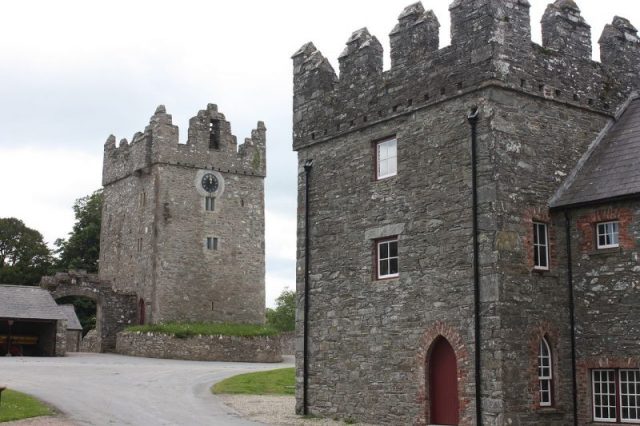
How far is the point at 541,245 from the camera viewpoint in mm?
18656

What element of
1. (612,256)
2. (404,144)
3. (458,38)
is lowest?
(612,256)

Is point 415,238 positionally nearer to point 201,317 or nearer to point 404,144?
point 404,144

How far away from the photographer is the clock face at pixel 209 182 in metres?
48.5

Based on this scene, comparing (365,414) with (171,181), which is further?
(171,181)

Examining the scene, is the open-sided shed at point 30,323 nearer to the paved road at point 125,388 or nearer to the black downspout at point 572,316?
the paved road at point 125,388

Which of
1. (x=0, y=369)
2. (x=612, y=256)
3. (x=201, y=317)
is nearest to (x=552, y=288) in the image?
(x=612, y=256)

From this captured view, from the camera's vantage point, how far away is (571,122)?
64.4 feet

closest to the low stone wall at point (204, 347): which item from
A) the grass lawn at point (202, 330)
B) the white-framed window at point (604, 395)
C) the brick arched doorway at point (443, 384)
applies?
the grass lawn at point (202, 330)

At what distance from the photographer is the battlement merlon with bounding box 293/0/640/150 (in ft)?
61.0

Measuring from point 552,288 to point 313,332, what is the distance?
22.4ft

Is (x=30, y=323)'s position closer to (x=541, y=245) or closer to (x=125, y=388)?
(x=125, y=388)

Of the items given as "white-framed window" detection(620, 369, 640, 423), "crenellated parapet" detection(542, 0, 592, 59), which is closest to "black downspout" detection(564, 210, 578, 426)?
"white-framed window" detection(620, 369, 640, 423)

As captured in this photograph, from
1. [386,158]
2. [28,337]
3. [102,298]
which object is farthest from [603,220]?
[102,298]

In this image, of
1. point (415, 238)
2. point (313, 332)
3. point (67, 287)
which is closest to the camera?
point (415, 238)
